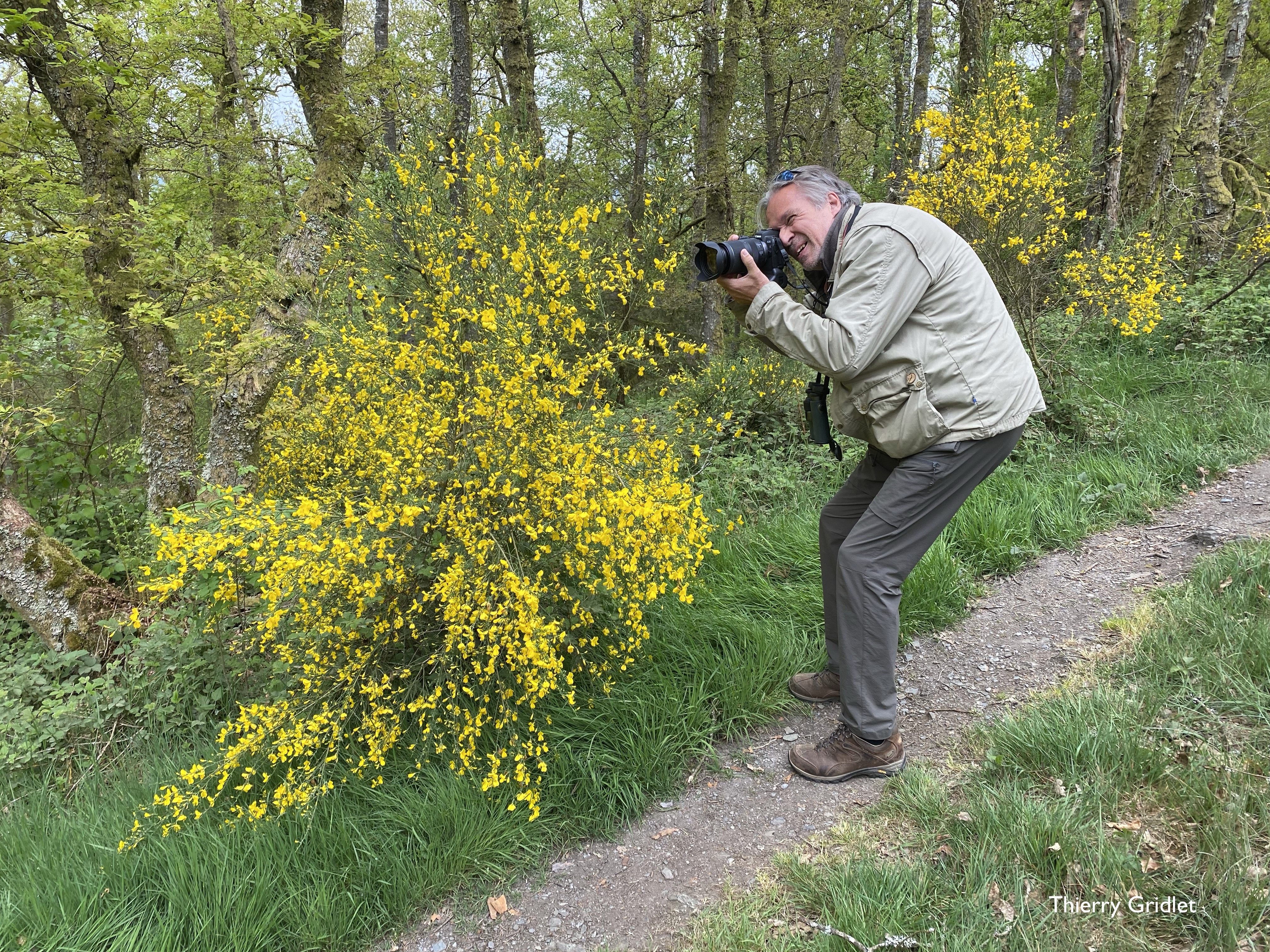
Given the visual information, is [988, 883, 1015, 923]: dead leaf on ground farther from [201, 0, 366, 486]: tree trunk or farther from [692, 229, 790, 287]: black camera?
[201, 0, 366, 486]: tree trunk

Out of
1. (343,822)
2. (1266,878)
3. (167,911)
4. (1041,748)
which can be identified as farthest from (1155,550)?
(167,911)

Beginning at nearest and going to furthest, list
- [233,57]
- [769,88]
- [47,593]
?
Answer: [47,593], [233,57], [769,88]

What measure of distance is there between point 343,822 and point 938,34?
54.5 ft

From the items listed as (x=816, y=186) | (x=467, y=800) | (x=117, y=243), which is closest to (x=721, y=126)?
(x=117, y=243)

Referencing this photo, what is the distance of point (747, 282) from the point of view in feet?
7.22

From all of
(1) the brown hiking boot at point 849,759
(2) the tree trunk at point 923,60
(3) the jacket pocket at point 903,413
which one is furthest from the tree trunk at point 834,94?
(1) the brown hiking boot at point 849,759

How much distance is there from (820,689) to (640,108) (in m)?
10.1

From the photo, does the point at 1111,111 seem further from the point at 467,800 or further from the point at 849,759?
the point at 467,800

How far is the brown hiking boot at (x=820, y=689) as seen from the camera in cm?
277

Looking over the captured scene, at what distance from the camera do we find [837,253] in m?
2.11

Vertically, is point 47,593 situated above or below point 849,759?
above

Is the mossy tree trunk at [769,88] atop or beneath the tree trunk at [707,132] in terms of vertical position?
atop

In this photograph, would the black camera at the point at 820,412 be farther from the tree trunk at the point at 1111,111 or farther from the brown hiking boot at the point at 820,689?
the tree trunk at the point at 1111,111

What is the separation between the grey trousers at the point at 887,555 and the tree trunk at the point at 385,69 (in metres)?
3.02
